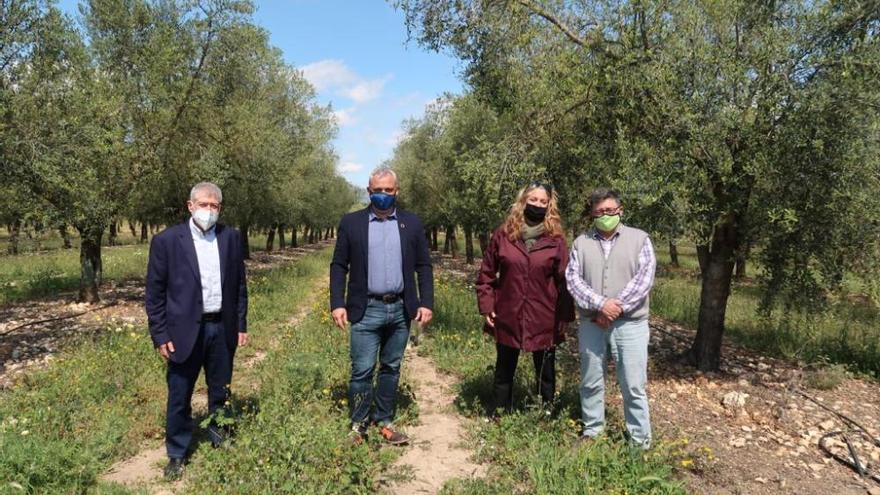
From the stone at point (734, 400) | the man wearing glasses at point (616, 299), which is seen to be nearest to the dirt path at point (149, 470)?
the man wearing glasses at point (616, 299)

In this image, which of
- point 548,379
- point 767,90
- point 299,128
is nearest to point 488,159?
point 767,90

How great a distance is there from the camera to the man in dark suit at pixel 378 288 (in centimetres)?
505

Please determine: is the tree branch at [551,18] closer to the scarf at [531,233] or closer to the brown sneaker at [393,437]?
the scarf at [531,233]

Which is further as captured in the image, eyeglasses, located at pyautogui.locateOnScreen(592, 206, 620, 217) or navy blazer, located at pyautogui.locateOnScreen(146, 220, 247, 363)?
eyeglasses, located at pyautogui.locateOnScreen(592, 206, 620, 217)

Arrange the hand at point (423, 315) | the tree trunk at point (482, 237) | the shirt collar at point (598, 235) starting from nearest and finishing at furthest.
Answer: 1. the shirt collar at point (598, 235)
2. the hand at point (423, 315)
3. the tree trunk at point (482, 237)

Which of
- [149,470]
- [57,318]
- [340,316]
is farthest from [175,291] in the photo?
[57,318]

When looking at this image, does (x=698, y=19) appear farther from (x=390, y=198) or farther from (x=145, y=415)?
(x=145, y=415)

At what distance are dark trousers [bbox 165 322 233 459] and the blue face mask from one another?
1.97 metres

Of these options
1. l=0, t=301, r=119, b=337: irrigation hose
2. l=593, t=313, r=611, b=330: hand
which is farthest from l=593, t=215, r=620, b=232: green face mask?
l=0, t=301, r=119, b=337: irrigation hose

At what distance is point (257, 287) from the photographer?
15852mm

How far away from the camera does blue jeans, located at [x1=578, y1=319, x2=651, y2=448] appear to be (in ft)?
16.0

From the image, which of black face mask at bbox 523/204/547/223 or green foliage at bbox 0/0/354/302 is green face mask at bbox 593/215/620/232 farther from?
green foliage at bbox 0/0/354/302

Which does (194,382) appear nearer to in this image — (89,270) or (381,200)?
(381,200)

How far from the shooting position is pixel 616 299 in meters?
4.85
